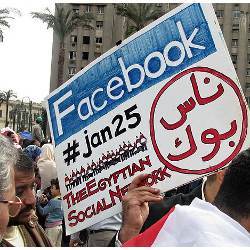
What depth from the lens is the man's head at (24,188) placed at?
7.63ft

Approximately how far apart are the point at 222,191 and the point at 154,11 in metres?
33.9

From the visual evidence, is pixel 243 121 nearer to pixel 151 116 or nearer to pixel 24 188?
pixel 151 116

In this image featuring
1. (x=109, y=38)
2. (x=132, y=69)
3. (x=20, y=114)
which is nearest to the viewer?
(x=132, y=69)

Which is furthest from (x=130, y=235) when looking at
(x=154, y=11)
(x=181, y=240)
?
(x=154, y=11)

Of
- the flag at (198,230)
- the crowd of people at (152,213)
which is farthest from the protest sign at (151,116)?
the flag at (198,230)

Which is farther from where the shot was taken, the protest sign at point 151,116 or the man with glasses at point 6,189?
the protest sign at point 151,116

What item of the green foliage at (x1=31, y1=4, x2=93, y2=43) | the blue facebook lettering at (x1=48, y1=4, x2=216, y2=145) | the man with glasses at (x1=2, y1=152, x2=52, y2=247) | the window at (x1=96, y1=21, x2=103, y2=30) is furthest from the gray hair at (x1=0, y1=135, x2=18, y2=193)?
the window at (x1=96, y1=21, x2=103, y2=30)

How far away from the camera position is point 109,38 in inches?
2292

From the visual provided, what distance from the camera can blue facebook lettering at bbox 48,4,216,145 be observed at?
226 centimetres

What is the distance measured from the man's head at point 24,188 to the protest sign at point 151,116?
0.17 meters

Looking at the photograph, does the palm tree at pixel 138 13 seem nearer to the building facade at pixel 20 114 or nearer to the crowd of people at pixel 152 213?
the building facade at pixel 20 114

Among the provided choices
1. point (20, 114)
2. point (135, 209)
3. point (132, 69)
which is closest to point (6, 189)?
point (135, 209)

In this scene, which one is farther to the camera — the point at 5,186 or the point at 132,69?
the point at 132,69

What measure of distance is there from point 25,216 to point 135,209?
49 centimetres
